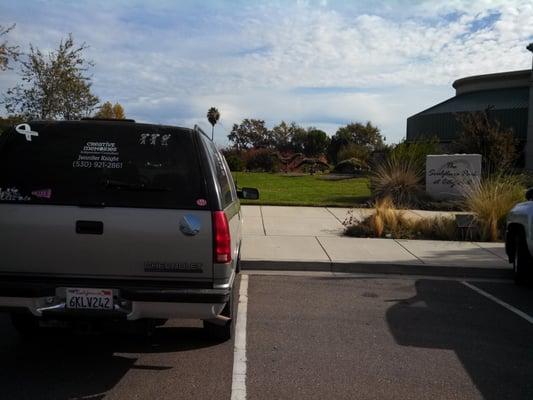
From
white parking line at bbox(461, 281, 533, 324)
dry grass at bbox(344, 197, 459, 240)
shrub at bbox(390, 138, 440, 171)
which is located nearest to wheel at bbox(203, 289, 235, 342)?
white parking line at bbox(461, 281, 533, 324)

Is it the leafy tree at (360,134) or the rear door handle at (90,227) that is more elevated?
the leafy tree at (360,134)

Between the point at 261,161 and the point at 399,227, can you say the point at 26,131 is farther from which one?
the point at 261,161

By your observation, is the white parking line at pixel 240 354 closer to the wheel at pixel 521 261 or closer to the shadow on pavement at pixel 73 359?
the shadow on pavement at pixel 73 359

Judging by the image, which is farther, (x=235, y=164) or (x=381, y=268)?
(x=235, y=164)

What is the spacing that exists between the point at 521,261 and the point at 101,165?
6.08m

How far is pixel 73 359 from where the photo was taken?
16.3 ft

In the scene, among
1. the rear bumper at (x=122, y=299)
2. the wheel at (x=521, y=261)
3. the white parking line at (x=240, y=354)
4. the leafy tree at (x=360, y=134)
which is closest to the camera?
the rear bumper at (x=122, y=299)

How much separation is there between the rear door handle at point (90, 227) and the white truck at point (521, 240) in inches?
216

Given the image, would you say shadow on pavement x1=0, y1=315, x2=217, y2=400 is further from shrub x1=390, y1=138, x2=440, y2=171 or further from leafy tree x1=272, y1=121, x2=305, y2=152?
leafy tree x1=272, y1=121, x2=305, y2=152

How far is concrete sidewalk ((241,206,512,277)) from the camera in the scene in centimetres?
904

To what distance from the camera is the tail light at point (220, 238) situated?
4.34 m

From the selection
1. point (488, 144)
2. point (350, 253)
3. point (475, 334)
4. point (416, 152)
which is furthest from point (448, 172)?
point (475, 334)

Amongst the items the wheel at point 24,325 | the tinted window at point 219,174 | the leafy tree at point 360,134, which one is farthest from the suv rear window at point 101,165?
the leafy tree at point 360,134

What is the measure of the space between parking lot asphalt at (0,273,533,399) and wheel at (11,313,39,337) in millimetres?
102
